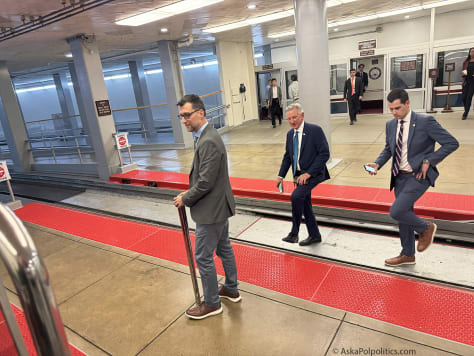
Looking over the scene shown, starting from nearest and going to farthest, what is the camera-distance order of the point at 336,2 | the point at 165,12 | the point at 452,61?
the point at 165,12 → the point at 336,2 → the point at 452,61

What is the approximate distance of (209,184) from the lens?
253 centimetres

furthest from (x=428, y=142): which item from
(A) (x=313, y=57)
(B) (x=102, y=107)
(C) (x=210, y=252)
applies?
(B) (x=102, y=107)

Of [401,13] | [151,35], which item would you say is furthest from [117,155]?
[401,13]

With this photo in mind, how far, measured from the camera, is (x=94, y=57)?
7.55m

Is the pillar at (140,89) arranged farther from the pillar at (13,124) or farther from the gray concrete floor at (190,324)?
the gray concrete floor at (190,324)

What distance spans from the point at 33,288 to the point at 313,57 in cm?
563

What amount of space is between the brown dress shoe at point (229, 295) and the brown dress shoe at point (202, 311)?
0.18 meters

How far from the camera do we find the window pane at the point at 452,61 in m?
10.0

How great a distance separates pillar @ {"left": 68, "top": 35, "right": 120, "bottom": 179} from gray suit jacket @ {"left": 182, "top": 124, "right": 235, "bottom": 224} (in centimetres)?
593

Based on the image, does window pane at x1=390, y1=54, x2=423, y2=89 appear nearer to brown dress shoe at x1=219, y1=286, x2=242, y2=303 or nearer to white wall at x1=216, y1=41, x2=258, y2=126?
white wall at x1=216, y1=41, x2=258, y2=126

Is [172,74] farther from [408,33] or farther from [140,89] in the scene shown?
[408,33]

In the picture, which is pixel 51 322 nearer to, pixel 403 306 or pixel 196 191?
pixel 196 191

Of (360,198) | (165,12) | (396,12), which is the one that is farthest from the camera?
(396,12)

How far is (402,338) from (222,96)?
10530mm
